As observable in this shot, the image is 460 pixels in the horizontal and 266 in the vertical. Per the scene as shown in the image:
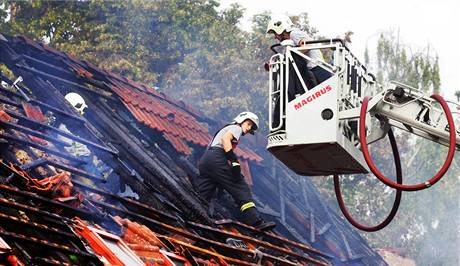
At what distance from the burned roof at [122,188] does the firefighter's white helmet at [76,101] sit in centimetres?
17

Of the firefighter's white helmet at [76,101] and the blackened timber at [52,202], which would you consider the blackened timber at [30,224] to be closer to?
the blackened timber at [52,202]

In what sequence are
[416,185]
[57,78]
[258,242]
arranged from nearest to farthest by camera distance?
1. [416,185]
2. [258,242]
3. [57,78]

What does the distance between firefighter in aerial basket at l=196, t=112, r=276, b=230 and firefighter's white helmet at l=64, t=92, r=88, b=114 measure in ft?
6.38

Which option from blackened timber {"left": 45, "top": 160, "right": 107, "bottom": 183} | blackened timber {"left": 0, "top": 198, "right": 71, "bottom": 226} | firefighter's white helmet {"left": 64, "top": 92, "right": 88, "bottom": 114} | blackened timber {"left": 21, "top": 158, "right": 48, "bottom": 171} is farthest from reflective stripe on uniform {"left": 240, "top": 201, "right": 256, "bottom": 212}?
blackened timber {"left": 0, "top": 198, "right": 71, "bottom": 226}

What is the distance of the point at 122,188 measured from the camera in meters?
12.4

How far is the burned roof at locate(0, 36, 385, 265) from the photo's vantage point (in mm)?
9141

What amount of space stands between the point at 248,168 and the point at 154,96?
226cm

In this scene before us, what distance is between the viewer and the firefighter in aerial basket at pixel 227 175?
13.0 m

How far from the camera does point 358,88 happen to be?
36.2ft

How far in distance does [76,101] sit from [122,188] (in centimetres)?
178

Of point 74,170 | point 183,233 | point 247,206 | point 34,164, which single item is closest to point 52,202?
point 34,164

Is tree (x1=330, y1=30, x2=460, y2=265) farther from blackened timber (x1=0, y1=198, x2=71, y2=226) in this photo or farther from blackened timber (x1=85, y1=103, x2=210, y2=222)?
blackened timber (x1=0, y1=198, x2=71, y2=226)

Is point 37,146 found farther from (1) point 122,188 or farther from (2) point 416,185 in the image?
(2) point 416,185

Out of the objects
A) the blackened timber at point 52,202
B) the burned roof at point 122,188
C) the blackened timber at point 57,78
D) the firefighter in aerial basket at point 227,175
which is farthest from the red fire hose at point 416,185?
the blackened timber at point 57,78
